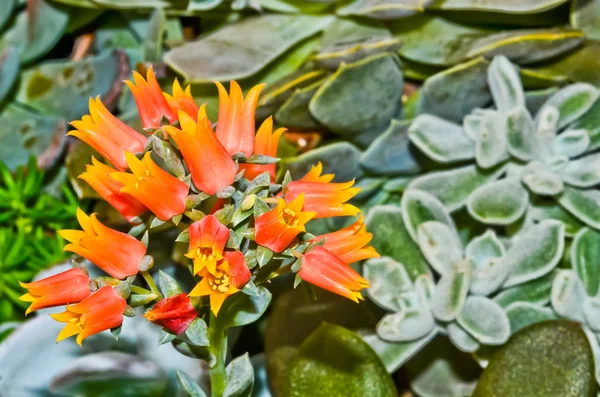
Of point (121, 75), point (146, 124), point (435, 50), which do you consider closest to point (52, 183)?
point (121, 75)

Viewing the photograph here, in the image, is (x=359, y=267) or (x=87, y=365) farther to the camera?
(x=359, y=267)

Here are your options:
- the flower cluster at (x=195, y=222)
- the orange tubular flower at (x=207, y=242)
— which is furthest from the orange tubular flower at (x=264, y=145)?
the orange tubular flower at (x=207, y=242)

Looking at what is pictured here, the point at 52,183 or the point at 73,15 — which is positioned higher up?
the point at 73,15

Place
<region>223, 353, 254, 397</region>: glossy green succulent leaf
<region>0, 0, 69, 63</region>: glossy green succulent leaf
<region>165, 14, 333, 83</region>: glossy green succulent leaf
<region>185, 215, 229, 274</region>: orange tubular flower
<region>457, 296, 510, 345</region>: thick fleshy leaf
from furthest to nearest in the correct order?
<region>0, 0, 69, 63</region>: glossy green succulent leaf < <region>165, 14, 333, 83</region>: glossy green succulent leaf < <region>457, 296, 510, 345</region>: thick fleshy leaf < <region>223, 353, 254, 397</region>: glossy green succulent leaf < <region>185, 215, 229, 274</region>: orange tubular flower

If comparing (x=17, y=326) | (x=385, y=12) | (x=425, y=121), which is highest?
(x=385, y=12)

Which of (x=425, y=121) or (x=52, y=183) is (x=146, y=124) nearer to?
(x=425, y=121)

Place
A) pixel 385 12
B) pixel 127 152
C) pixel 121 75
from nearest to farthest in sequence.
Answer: pixel 127 152
pixel 385 12
pixel 121 75

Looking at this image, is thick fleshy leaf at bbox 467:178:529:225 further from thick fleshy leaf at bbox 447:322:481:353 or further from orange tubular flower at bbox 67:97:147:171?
orange tubular flower at bbox 67:97:147:171

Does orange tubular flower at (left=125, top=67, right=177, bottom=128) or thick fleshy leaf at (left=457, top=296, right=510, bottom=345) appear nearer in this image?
orange tubular flower at (left=125, top=67, right=177, bottom=128)

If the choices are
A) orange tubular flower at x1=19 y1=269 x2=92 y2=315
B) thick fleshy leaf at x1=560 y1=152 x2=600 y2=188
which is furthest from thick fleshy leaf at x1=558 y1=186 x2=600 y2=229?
orange tubular flower at x1=19 y1=269 x2=92 y2=315
